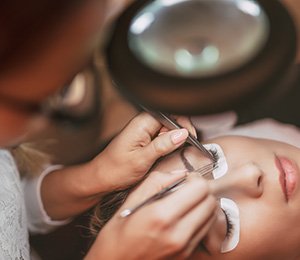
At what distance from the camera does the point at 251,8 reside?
→ 0.61 metres

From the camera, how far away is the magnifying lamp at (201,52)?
56 cm

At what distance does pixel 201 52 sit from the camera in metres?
0.59

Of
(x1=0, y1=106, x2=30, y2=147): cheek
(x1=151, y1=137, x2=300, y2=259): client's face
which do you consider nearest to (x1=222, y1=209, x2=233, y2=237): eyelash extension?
(x1=151, y1=137, x2=300, y2=259): client's face

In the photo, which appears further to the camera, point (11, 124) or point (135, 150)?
point (135, 150)

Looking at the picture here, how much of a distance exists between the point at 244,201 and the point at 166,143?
12 centimetres

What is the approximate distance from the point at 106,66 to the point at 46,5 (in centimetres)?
17

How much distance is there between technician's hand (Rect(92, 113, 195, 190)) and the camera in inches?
28.8

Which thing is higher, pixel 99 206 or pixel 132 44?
pixel 132 44

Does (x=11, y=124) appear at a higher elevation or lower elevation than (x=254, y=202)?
higher

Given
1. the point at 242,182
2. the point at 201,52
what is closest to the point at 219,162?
the point at 242,182

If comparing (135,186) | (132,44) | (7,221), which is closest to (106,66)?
(132,44)

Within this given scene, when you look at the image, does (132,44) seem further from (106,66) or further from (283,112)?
(283,112)

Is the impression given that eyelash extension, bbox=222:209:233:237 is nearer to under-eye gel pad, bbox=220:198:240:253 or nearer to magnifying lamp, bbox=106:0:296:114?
under-eye gel pad, bbox=220:198:240:253

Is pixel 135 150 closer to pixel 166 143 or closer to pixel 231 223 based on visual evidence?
pixel 166 143
